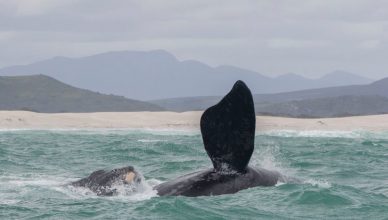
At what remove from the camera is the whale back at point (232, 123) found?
1297 centimetres

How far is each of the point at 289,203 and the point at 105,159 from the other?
1194 cm

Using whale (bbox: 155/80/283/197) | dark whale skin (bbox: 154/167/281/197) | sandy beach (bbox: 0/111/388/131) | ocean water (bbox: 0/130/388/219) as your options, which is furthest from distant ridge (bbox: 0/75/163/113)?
whale (bbox: 155/80/283/197)

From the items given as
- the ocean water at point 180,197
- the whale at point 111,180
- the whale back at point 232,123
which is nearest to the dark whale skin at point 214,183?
the ocean water at point 180,197

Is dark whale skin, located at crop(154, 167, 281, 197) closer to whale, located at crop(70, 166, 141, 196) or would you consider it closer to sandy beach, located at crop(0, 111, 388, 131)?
whale, located at crop(70, 166, 141, 196)

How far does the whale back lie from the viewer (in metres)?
13.0

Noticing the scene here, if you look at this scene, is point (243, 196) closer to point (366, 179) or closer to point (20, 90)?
point (366, 179)

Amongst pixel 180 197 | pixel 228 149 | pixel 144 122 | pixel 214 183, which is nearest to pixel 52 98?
pixel 144 122

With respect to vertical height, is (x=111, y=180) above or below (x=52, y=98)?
below

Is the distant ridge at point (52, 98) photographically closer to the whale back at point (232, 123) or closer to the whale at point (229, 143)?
the whale at point (229, 143)

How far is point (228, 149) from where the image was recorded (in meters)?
13.1

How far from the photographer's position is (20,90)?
111 metres

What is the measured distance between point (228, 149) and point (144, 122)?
44.7m

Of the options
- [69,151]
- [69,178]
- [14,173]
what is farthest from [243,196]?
[69,151]

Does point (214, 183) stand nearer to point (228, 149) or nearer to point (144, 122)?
point (228, 149)
